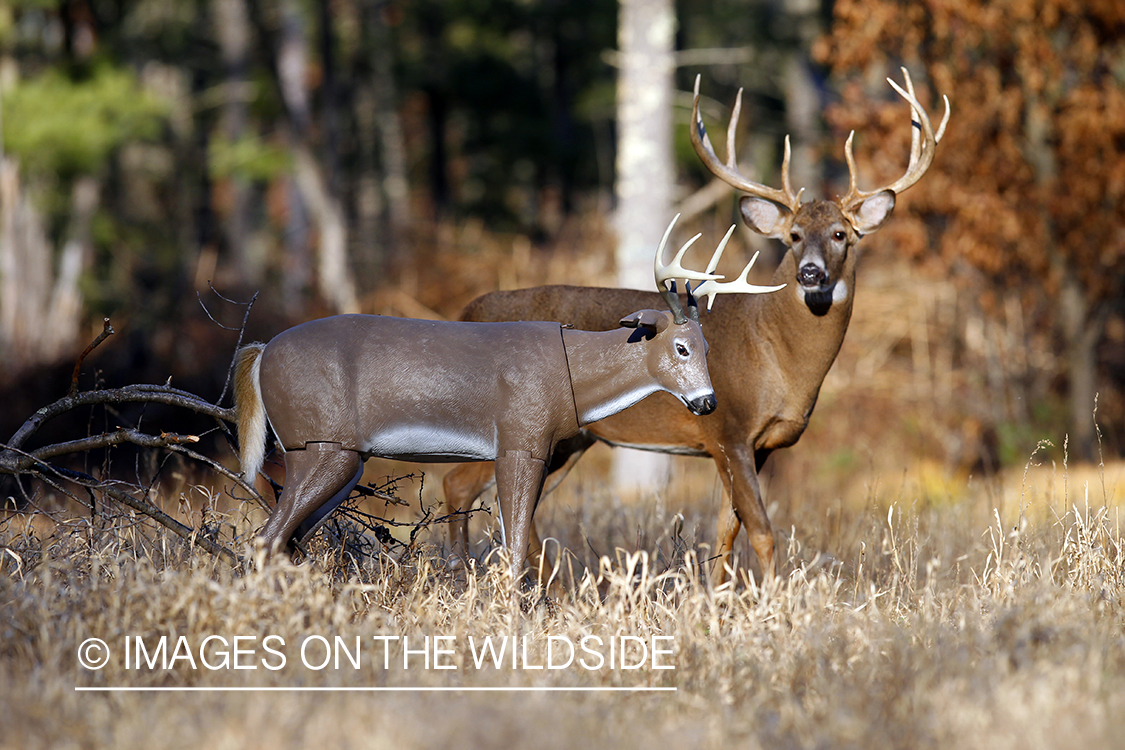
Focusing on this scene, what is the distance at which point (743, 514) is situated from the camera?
5.36 meters

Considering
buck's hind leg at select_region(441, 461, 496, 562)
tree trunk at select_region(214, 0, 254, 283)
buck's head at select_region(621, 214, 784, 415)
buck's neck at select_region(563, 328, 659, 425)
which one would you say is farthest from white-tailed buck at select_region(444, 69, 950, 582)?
tree trunk at select_region(214, 0, 254, 283)

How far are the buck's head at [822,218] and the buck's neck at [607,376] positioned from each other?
4.11ft

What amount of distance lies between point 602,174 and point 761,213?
16.0m

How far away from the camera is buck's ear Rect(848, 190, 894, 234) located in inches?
221

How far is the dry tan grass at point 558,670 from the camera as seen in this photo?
320cm

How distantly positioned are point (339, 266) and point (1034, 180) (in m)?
8.39

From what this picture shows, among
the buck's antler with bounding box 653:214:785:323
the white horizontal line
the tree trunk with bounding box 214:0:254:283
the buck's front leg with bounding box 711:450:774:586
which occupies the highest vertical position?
the tree trunk with bounding box 214:0:254:283

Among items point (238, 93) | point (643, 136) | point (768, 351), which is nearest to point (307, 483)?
point (768, 351)

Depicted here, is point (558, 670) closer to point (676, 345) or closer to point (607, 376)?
point (607, 376)

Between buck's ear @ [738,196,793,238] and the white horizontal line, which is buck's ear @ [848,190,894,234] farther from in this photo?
the white horizontal line

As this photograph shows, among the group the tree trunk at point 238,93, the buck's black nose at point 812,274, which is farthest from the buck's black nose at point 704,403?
Result: the tree trunk at point 238,93

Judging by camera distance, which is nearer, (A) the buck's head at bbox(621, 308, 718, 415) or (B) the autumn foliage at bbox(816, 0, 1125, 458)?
(A) the buck's head at bbox(621, 308, 718, 415)

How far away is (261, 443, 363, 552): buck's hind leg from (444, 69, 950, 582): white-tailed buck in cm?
150

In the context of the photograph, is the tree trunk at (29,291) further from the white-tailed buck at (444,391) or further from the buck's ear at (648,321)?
the buck's ear at (648,321)
